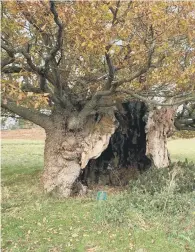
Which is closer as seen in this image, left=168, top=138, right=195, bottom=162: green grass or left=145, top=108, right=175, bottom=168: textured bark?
left=145, top=108, right=175, bottom=168: textured bark

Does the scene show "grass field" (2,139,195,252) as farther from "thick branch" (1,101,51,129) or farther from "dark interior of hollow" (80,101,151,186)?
"dark interior of hollow" (80,101,151,186)

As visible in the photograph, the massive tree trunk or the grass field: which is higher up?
the massive tree trunk

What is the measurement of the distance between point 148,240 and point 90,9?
552 cm

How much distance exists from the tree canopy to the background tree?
0.09 feet

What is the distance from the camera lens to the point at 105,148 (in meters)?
12.4

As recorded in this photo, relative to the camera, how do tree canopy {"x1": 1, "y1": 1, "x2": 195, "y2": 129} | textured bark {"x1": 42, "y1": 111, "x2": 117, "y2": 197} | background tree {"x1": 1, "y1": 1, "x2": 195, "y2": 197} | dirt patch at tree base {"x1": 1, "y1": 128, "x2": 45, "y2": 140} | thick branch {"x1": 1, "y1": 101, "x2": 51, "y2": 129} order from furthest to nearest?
dirt patch at tree base {"x1": 1, "y1": 128, "x2": 45, "y2": 140}, thick branch {"x1": 1, "y1": 101, "x2": 51, "y2": 129}, textured bark {"x1": 42, "y1": 111, "x2": 117, "y2": 197}, background tree {"x1": 1, "y1": 1, "x2": 195, "y2": 197}, tree canopy {"x1": 1, "y1": 1, "x2": 195, "y2": 129}

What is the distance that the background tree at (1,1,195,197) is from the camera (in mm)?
8750

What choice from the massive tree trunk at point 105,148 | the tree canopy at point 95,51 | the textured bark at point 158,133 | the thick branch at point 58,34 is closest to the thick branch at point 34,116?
the tree canopy at point 95,51

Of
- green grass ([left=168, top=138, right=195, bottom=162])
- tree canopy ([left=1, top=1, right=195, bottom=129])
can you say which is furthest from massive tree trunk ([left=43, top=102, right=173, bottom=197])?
green grass ([left=168, top=138, right=195, bottom=162])

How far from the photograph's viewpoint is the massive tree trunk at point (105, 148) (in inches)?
457

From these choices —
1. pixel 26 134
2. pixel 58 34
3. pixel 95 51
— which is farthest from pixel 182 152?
pixel 26 134

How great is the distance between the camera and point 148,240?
25.1 ft

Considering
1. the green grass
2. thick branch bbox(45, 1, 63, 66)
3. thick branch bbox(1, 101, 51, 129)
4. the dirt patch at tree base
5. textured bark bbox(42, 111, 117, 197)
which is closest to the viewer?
thick branch bbox(45, 1, 63, 66)

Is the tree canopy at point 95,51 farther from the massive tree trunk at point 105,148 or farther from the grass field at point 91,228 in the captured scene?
the grass field at point 91,228
